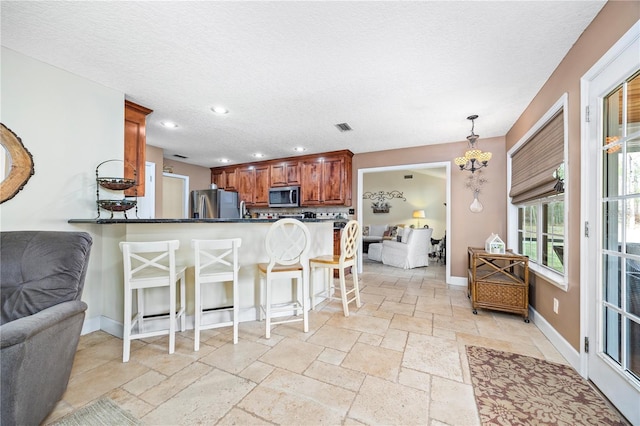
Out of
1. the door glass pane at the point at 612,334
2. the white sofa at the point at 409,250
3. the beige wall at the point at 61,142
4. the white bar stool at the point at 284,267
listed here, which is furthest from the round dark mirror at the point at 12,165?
the white sofa at the point at 409,250

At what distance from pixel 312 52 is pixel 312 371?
2415 millimetres

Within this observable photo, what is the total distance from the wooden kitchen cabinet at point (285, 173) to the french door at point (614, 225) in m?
4.27

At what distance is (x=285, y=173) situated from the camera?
17.7 ft

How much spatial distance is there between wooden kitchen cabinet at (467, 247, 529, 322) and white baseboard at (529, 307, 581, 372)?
4.3 inches

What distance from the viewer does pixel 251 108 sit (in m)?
2.96

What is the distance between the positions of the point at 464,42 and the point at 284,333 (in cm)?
283

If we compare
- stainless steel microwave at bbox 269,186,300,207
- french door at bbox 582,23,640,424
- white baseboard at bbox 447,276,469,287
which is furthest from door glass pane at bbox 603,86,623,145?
stainless steel microwave at bbox 269,186,300,207

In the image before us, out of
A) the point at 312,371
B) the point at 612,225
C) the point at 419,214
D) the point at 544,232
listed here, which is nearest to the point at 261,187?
the point at 312,371

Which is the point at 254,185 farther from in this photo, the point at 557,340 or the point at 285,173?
the point at 557,340

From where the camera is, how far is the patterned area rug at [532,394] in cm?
135

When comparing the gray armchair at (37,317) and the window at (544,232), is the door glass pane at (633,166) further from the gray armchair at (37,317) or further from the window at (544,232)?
the gray armchair at (37,317)

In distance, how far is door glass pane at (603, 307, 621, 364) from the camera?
1466 mm

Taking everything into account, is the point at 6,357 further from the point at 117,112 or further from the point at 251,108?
the point at 251,108

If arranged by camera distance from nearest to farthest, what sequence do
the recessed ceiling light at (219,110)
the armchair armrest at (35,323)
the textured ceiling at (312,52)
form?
the armchair armrest at (35,323) < the textured ceiling at (312,52) < the recessed ceiling light at (219,110)
